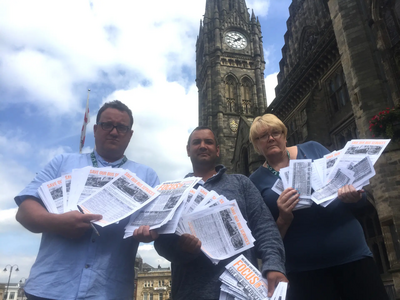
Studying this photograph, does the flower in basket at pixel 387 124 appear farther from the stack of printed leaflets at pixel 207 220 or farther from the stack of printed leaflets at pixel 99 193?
the stack of printed leaflets at pixel 99 193

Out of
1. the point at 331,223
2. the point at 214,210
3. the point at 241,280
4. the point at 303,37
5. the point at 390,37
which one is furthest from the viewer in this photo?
the point at 303,37

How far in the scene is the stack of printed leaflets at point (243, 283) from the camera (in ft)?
6.44

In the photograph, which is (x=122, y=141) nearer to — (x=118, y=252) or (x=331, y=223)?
(x=118, y=252)

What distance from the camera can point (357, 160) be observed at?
8.55ft

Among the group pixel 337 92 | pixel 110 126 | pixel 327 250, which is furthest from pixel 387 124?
pixel 110 126

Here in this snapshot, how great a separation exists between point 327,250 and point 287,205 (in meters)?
0.52

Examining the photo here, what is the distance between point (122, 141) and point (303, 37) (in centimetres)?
2004

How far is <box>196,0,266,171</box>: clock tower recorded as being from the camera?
3644 centimetres

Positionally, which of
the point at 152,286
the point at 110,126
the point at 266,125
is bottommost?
the point at 152,286

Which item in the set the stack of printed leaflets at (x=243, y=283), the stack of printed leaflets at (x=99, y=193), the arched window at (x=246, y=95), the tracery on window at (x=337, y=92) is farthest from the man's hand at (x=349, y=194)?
the arched window at (x=246, y=95)

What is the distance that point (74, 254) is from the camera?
2.20 metres

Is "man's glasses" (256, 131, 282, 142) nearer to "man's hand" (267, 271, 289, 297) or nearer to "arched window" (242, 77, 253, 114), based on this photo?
"man's hand" (267, 271, 289, 297)

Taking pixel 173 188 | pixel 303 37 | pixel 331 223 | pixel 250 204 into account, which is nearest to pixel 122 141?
pixel 173 188

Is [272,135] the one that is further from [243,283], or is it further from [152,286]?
[152,286]
